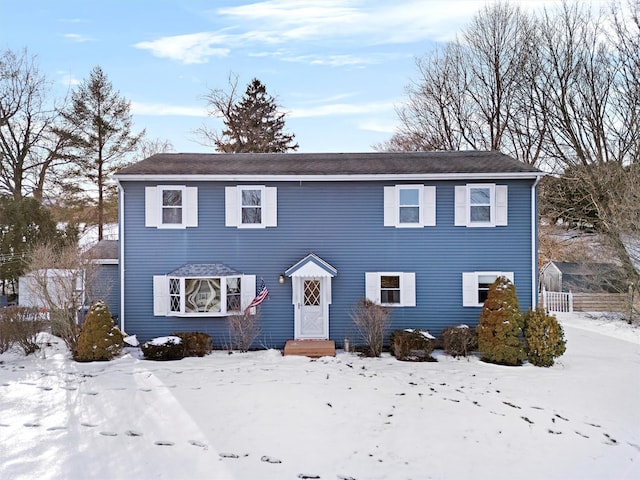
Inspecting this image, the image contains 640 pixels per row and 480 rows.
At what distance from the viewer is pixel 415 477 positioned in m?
5.48

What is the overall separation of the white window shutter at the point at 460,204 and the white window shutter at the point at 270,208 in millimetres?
5302

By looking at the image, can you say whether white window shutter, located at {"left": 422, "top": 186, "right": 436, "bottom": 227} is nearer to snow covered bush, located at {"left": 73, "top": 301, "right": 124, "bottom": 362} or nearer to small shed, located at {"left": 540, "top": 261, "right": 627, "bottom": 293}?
snow covered bush, located at {"left": 73, "top": 301, "right": 124, "bottom": 362}

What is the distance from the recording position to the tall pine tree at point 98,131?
2339 centimetres

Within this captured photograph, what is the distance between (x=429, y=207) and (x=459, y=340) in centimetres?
385

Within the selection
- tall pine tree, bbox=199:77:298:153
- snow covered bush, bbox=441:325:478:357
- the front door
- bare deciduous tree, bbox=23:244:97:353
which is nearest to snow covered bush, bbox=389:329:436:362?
snow covered bush, bbox=441:325:478:357

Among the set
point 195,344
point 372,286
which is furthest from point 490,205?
point 195,344

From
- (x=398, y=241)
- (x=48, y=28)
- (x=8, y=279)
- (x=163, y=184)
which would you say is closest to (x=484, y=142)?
(x=398, y=241)

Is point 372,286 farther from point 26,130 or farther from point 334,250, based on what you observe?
point 26,130

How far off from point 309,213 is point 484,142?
1598cm

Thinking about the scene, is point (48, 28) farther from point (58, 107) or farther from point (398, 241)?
point (398, 241)

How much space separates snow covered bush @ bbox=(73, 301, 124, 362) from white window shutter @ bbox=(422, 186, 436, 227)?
910 centimetres

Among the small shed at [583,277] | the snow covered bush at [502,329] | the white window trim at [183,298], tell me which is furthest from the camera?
the small shed at [583,277]

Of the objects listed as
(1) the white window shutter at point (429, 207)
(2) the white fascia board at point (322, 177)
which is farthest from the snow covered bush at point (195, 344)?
(1) the white window shutter at point (429, 207)

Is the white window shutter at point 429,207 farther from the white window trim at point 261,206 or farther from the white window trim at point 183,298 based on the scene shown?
the white window trim at point 183,298
